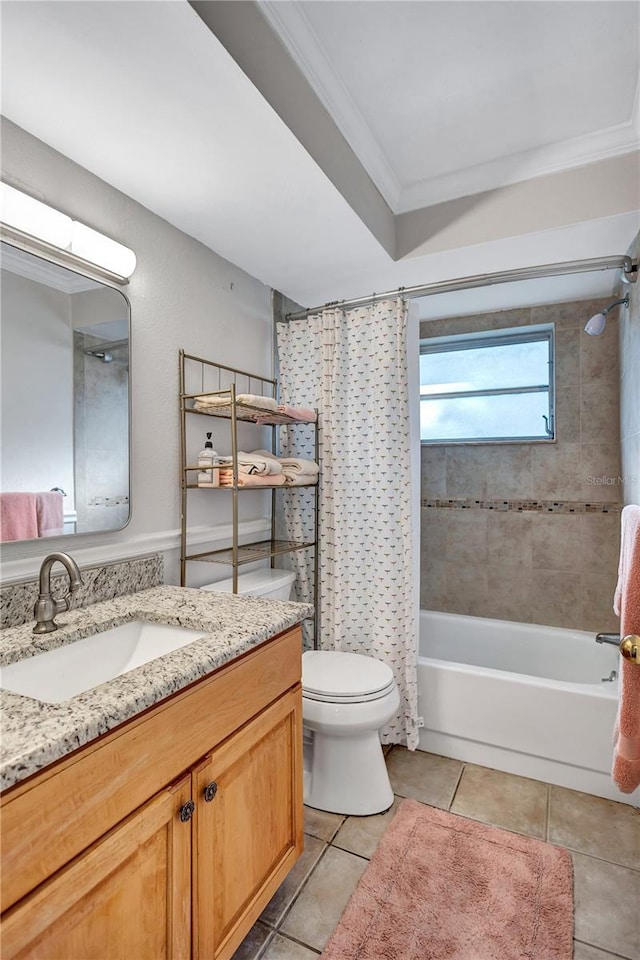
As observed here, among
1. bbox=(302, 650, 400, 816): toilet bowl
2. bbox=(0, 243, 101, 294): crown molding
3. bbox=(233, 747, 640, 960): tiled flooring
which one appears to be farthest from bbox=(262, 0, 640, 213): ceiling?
bbox=(233, 747, 640, 960): tiled flooring

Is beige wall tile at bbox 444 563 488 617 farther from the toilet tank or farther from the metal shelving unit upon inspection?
the toilet tank

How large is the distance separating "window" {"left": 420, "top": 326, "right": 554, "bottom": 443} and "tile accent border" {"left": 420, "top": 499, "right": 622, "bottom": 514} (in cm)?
37

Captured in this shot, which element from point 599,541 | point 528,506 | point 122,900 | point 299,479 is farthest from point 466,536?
point 122,900

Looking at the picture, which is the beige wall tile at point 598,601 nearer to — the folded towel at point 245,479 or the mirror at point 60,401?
the folded towel at point 245,479

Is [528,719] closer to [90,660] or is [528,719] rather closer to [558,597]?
[558,597]

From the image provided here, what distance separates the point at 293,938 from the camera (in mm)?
1327

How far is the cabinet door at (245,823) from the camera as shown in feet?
3.45

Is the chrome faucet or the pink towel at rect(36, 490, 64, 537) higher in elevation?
the pink towel at rect(36, 490, 64, 537)

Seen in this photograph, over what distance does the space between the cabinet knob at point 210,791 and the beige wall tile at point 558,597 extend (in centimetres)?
229

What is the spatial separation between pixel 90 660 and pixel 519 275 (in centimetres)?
216

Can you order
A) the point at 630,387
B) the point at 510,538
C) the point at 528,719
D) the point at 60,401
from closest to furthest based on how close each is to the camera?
the point at 60,401
the point at 528,719
the point at 630,387
the point at 510,538

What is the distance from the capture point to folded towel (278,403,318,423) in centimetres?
208

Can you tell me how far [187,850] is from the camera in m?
1.00

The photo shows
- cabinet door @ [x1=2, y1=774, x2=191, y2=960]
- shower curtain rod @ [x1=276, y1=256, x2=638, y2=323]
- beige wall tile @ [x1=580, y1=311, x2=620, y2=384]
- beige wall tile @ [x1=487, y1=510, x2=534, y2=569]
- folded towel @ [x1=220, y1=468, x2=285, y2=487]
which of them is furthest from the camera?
beige wall tile @ [x1=487, y1=510, x2=534, y2=569]
